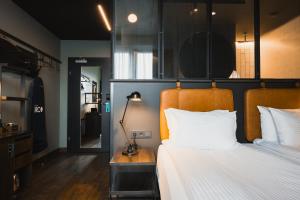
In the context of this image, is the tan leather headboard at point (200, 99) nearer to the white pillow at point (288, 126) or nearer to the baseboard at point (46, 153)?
the white pillow at point (288, 126)

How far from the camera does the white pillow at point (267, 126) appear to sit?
2.11 meters

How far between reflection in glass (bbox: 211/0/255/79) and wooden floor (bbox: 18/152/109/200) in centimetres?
211

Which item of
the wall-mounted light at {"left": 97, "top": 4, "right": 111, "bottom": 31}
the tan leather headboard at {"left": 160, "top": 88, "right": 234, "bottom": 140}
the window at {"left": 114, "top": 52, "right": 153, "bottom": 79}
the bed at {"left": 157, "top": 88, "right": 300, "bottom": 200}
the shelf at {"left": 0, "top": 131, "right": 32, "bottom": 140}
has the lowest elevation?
the bed at {"left": 157, "top": 88, "right": 300, "bottom": 200}

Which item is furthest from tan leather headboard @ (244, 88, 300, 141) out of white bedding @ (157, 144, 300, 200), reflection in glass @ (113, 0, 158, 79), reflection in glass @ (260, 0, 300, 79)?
reflection in glass @ (113, 0, 158, 79)

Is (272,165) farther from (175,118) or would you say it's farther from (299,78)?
(299,78)

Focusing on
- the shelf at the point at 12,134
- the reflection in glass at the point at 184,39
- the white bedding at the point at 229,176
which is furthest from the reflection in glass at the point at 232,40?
the shelf at the point at 12,134

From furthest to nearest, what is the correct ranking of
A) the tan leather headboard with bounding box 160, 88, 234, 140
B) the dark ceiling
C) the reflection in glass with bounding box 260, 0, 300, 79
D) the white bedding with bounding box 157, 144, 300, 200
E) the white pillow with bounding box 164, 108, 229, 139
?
the dark ceiling < the reflection in glass with bounding box 260, 0, 300, 79 < the tan leather headboard with bounding box 160, 88, 234, 140 < the white pillow with bounding box 164, 108, 229, 139 < the white bedding with bounding box 157, 144, 300, 200

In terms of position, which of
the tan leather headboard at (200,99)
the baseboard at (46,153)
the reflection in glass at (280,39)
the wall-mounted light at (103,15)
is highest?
the wall-mounted light at (103,15)

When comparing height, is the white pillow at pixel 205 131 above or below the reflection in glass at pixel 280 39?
below

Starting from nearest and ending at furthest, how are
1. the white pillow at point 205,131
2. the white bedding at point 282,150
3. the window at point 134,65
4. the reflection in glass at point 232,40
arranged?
1. the white bedding at point 282,150
2. the white pillow at point 205,131
3. the window at point 134,65
4. the reflection in glass at point 232,40

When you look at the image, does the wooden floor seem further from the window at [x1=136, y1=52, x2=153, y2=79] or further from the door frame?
the window at [x1=136, y1=52, x2=153, y2=79]

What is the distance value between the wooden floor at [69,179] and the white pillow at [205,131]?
120 cm

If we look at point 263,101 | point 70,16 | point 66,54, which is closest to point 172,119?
point 263,101

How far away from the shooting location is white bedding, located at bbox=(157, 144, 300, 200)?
0.97 m
